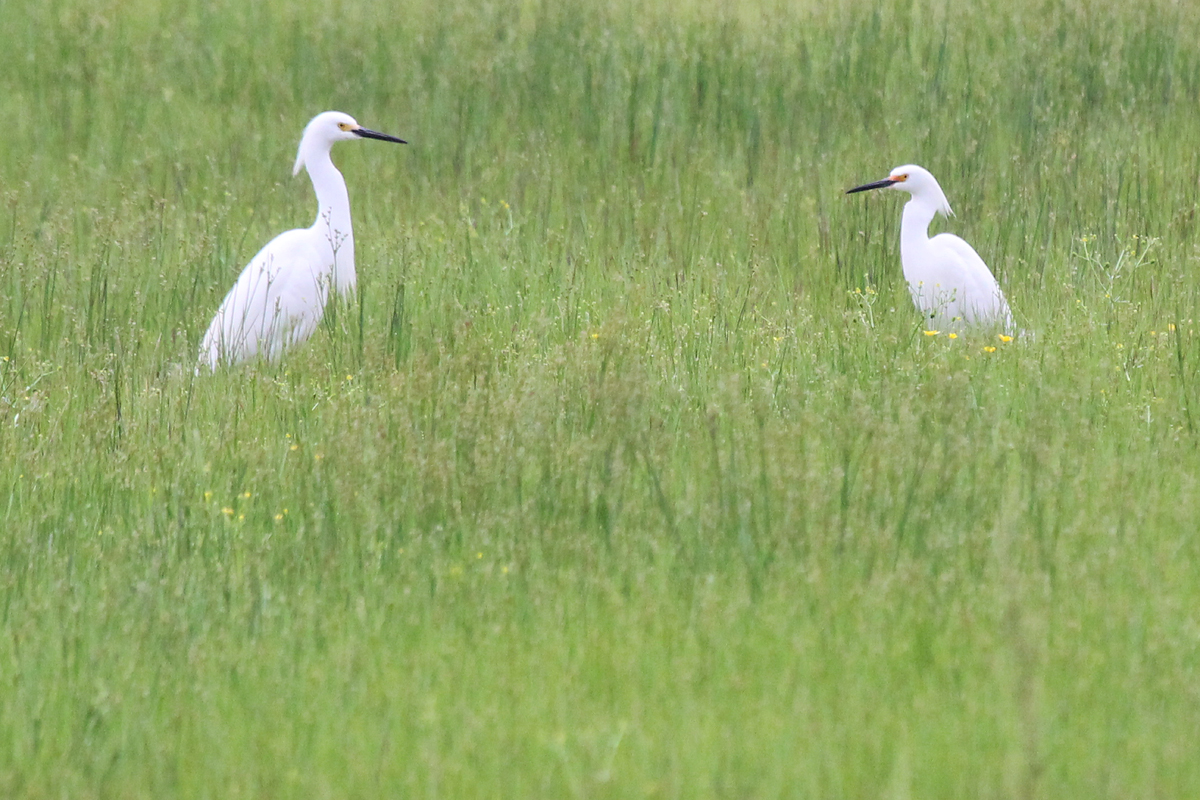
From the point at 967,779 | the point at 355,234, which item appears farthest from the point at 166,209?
the point at 967,779

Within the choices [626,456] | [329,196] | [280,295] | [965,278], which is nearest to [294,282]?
[280,295]

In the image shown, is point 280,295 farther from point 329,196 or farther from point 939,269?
point 939,269

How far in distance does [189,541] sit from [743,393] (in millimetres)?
1854

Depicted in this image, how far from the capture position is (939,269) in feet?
20.2

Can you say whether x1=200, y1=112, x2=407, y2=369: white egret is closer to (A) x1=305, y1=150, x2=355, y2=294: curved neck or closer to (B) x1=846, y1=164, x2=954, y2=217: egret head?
(A) x1=305, y1=150, x2=355, y2=294: curved neck

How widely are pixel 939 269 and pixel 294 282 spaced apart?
2687 millimetres

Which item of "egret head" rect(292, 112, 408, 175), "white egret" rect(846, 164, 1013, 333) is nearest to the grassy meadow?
"white egret" rect(846, 164, 1013, 333)

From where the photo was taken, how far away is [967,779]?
97.3 inches

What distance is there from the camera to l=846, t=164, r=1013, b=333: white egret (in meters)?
5.97

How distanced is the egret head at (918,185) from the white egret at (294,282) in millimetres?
2272

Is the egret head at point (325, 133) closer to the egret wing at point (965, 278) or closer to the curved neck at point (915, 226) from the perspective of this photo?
the curved neck at point (915, 226)

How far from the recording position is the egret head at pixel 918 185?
21.4ft

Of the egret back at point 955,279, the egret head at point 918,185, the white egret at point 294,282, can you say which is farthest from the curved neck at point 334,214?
the egret back at point 955,279

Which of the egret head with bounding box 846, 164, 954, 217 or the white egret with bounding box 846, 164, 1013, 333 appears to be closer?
the white egret with bounding box 846, 164, 1013, 333
